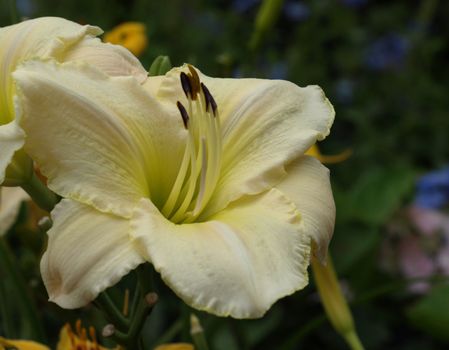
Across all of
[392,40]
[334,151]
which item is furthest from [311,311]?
[392,40]

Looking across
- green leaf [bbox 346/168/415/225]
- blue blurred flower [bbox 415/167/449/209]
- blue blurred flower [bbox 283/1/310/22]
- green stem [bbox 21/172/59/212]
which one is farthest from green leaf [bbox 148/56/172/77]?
blue blurred flower [bbox 283/1/310/22]

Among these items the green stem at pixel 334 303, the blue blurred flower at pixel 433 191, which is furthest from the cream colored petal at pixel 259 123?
the blue blurred flower at pixel 433 191

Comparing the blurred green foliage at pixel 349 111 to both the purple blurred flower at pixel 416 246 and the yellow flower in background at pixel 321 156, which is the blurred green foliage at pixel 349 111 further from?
the yellow flower in background at pixel 321 156

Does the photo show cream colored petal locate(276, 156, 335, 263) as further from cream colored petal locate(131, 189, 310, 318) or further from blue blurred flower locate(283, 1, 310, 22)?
blue blurred flower locate(283, 1, 310, 22)

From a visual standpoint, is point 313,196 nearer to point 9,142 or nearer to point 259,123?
point 259,123

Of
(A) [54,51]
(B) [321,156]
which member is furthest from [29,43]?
(B) [321,156]

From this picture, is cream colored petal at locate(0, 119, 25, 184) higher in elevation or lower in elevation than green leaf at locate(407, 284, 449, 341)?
higher

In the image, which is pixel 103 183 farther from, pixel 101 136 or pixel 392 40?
pixel 392 40
